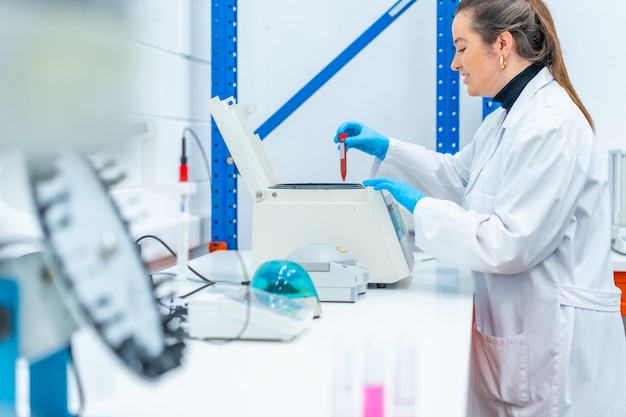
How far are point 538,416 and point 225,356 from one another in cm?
81

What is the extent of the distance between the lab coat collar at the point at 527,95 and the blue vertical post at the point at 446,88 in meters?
0.54

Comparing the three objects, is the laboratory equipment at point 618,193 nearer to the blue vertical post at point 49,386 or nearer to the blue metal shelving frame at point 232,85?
the blue metal shelving frame at point 232,85

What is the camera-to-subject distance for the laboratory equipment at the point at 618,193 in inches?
81.5

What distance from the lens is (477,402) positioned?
160cm

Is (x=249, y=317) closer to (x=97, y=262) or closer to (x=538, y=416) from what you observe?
(x=97, y=262)

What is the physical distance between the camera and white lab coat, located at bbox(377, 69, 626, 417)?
141 cm

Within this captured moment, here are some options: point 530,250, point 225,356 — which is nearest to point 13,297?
point 225,356

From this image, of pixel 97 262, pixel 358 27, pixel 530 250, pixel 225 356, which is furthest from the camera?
pixel 358 27

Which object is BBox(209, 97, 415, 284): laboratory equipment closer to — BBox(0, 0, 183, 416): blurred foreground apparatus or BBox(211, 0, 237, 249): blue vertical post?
BBox(211, 0, 237, 249): blue vertical post

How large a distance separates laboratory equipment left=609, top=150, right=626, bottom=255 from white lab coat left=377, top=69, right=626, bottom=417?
1.86ft

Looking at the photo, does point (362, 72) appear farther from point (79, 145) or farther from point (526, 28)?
point (79, 145)

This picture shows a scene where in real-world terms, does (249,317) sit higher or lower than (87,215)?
lower

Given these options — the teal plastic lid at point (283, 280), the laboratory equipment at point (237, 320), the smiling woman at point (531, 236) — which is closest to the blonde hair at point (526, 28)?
the smiling woman at point (531, 236)

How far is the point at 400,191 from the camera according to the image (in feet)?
5.16
